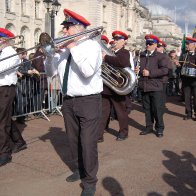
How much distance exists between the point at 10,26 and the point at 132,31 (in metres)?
38.9

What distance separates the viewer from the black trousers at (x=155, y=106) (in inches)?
287

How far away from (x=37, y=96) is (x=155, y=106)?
3459 millimetres

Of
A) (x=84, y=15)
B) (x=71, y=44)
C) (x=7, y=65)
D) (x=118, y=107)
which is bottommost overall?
(x=118, y=107)

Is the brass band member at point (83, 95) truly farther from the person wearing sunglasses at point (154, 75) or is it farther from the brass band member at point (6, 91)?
the person wearing sunglasses at point (154, 75)

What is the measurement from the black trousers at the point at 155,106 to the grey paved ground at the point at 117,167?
289 millimetres

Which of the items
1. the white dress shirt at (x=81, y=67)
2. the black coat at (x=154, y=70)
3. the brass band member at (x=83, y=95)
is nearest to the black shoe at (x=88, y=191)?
the brass band member at (x=83, y=95)

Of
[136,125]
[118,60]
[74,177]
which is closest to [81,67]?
[74,177]

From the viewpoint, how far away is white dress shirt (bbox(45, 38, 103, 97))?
13.0ft

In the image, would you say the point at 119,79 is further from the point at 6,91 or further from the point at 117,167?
the point at 6,91

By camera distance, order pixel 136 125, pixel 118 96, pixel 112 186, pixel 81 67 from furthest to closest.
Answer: pixel 136 125 → pixel 118 96 → pixel 112 186 → pixel 81 67

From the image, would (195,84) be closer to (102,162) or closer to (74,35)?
(102,162)

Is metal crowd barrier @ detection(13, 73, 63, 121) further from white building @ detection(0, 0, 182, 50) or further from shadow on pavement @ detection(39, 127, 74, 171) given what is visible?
white building @ detection(0, 0, 182, 50)

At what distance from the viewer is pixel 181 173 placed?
5113mm

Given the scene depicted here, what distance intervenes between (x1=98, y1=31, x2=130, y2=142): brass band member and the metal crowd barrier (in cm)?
247
